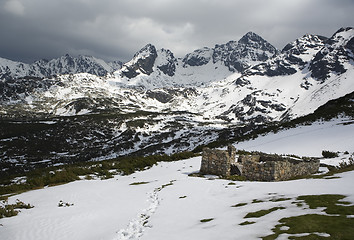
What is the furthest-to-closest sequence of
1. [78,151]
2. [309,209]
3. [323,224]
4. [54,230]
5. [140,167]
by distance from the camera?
[78,151] < [140,167] < [54,230] < [309,209] < [323,224]

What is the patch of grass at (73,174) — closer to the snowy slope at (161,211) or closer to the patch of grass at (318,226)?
the snowy slope at (161,211)

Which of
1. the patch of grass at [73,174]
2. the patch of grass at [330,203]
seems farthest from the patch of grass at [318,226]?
the patch of grass at [73,174]

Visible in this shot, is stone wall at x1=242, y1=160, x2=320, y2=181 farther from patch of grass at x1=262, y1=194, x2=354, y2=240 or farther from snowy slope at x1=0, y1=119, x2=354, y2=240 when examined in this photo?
patch of grass at x1=262, y1=194, x2=354, y2=240

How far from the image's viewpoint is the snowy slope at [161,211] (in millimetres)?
9305

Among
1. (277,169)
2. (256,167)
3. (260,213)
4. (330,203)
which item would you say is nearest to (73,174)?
(256,167)

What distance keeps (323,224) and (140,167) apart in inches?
1113

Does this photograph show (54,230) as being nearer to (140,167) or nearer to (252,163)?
(252,163)

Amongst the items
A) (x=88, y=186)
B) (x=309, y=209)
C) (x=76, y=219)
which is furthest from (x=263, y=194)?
(x=88, y=186)

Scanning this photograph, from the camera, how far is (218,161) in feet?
79.8

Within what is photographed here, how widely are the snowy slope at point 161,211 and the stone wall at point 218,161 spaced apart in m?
4.50

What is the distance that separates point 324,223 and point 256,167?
13729mm

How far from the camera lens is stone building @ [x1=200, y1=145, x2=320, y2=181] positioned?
19.8 metres

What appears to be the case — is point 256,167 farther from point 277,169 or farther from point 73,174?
point 73,174

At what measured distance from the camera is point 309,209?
9.02 meters
